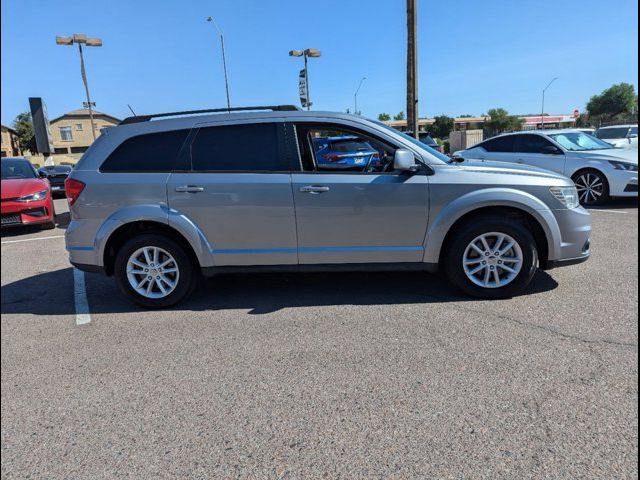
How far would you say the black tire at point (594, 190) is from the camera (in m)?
9.10

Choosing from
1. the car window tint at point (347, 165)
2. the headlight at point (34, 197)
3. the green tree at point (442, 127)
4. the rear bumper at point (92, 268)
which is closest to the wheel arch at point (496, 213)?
the car window tint at point (347, 165)

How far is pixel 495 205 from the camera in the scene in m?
4.21


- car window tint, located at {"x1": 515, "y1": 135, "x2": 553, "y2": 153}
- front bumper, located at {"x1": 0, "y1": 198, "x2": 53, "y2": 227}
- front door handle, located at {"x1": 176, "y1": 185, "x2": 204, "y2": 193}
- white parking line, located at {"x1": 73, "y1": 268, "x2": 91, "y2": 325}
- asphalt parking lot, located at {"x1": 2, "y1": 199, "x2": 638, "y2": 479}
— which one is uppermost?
car window tint, located at {"x1": 515, "y1": 135, "x2": 553, "y2": 153}

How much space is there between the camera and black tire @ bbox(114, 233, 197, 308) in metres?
4.32

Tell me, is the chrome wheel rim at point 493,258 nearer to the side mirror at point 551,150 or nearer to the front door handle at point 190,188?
the front door handle at point 190,188

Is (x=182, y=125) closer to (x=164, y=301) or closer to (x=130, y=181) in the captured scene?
(x=130, y=181)

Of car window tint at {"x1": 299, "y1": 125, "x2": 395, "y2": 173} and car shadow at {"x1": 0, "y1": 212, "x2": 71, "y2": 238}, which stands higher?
car window tint at {"x1": 299, "y1": 125, "x2": 395, "y2": 173}

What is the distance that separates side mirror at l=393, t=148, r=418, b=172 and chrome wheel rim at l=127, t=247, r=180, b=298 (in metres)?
2.26

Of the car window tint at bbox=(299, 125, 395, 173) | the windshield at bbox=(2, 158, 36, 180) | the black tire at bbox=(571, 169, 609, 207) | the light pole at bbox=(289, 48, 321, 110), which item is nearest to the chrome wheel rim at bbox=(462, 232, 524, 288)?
the car window tint at bbox=(299, 125, 395, 173)

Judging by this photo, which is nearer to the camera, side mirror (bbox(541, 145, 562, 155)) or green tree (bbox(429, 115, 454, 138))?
side mirror (bbox(541, 145, 562, 155))

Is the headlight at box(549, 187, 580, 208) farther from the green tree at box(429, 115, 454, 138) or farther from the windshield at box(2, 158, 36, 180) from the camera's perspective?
the green tree at box(429, 115, 454, 138)

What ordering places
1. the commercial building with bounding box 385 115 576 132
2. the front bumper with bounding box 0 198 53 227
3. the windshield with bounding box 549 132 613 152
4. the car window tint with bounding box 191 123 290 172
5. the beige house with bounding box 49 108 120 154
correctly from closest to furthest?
the car window tint with bounding box 191 123 290 172 → the front bumper with bounding box 0 198 53 227 → the windshield with bounding box 549 132 613 152 → the beige house with bounding box 49 108 120 154 → the commercial building with bounding box 385 115 576 132

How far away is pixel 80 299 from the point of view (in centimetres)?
482

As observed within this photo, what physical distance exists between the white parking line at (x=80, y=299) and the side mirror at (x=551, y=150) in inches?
359
